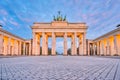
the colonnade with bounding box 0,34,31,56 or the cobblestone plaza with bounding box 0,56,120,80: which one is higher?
the colonnade with bounding box 0,34,31,56

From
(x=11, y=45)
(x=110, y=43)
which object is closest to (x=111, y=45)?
(x=110, y=43)

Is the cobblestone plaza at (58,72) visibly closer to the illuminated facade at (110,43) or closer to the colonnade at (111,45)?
the illuminated facade at (110,43)

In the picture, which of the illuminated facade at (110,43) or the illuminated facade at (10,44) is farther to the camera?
the illuminated facade at (10,44)

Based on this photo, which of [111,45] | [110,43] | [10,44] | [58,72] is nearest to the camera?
[58,72]

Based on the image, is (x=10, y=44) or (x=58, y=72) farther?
(x=10, y=44)

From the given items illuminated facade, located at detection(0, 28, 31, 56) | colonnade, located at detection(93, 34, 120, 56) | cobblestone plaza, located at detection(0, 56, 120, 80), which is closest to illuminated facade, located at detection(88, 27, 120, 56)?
Result: colonnade, located at detection(93, 34, 120, 56)

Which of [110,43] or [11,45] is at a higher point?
[110,43]

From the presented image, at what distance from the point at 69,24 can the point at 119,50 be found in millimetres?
22156

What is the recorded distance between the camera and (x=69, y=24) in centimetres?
5794

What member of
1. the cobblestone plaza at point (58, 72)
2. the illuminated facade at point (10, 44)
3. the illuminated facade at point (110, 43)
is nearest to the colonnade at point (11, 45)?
the illuminated facade at point (10, 44)

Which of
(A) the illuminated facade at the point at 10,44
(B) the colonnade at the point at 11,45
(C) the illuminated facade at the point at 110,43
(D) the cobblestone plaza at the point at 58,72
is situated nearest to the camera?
(D) the cobblestone plaza at the point at 58,72

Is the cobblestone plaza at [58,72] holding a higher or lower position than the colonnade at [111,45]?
lower

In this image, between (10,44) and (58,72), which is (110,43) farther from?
(58,72)

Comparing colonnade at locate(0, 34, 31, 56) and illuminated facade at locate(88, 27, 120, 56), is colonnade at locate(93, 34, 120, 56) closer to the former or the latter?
illuminated facade at locate(88, 27, 120, 56)
